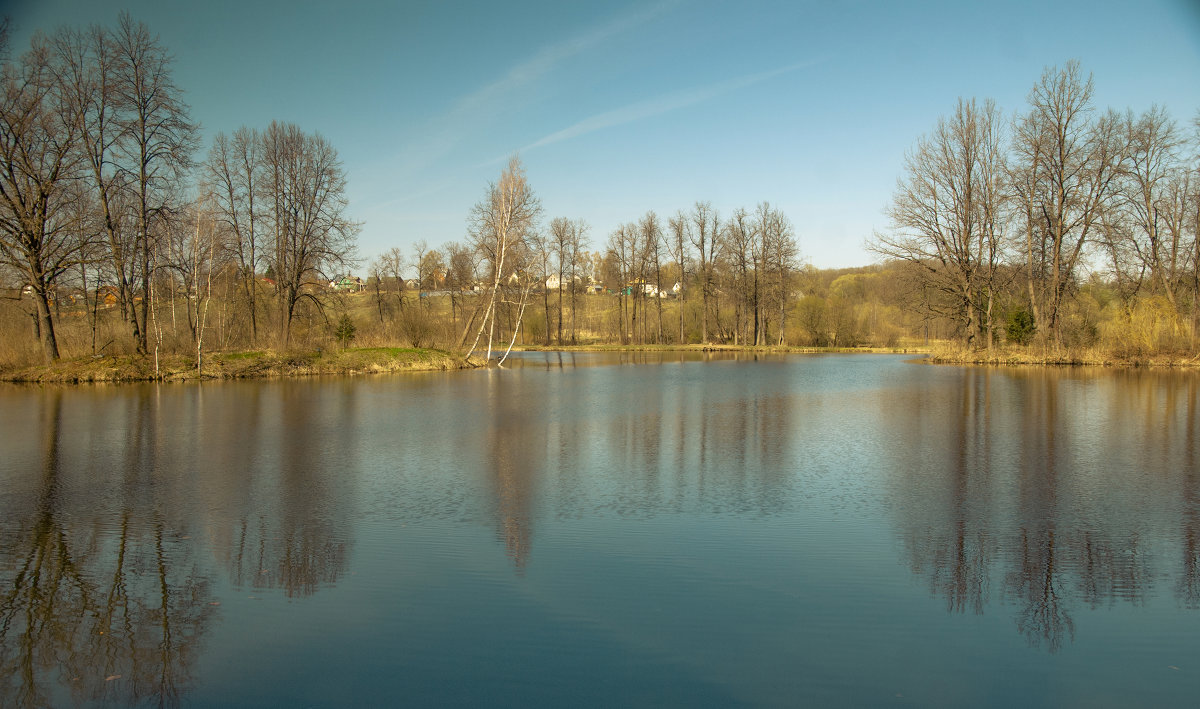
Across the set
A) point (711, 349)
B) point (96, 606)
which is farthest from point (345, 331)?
point (96, 606)

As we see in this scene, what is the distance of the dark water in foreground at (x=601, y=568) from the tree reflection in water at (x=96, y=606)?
1.0 inches

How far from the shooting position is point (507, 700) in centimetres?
387

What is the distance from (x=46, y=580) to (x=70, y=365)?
23055 millimetres

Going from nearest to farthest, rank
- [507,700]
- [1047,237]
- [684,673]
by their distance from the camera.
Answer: [507,700], [684,673], [1047,237]

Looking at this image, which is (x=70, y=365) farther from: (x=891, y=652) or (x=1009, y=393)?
(x=1009, y=393)

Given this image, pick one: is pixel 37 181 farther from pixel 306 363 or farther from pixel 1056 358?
pixel 1056 358

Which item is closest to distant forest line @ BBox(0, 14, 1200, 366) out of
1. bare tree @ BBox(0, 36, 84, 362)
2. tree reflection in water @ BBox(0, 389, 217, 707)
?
bare tree @ BBox(0, 36, 84, 362)

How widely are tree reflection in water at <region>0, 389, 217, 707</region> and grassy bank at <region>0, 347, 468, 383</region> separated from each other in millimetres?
19498

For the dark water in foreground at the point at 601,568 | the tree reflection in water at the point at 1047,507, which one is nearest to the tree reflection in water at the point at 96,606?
the dark water in foreground at the point at 601,568

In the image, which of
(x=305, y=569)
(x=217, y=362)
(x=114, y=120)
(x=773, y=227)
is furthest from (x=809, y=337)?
(x=305, y=569)

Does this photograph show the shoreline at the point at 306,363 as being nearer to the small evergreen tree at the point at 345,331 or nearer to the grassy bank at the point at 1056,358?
the grassy bank at the point at 1056,358

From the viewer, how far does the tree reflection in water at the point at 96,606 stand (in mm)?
4129

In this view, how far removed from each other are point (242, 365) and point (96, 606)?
24.3m

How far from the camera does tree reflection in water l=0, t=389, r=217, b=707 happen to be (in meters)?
4.13
